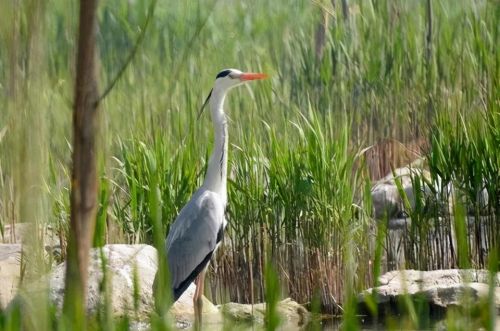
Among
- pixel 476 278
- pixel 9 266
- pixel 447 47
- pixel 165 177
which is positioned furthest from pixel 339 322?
pixel 447 47

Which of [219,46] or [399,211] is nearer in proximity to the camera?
[399,211]

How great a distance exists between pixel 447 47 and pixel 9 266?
3924mm

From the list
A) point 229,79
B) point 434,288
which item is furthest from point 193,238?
point 434,288

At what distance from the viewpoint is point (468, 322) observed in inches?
75.7

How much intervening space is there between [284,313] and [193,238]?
0.78m

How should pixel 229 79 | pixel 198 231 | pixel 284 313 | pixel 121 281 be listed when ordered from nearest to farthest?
1. pixel 121 281
2. pixel 284 313
3. pixel 198 231
4. pixel 229 79

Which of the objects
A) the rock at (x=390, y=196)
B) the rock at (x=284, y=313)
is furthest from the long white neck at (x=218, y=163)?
the rock at (x=390, y=196)

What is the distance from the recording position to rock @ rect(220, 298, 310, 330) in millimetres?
5848

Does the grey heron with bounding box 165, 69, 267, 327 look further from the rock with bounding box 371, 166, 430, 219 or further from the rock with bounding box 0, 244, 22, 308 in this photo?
the rock with bounding box 371, 166, 430, 219

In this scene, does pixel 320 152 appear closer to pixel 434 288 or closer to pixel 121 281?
pixel 434 288

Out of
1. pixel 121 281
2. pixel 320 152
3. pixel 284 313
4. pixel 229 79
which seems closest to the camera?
pixel 121 281

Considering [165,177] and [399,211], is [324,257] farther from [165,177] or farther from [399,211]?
[399,211]

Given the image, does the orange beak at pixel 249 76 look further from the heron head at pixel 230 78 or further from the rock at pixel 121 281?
the rock at pixel 121 281

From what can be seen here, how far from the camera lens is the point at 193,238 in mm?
6406
